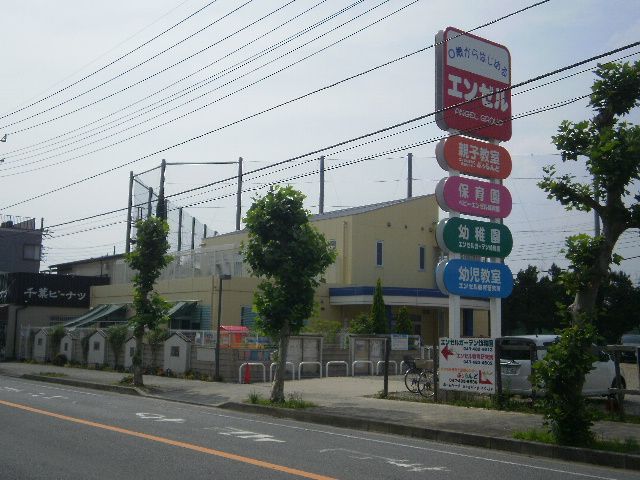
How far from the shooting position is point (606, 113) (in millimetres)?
12859

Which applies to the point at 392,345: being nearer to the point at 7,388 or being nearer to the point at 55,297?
the point at 7,388

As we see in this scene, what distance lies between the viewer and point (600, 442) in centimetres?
1157

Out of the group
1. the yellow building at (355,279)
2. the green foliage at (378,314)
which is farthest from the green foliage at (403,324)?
the yellow building at (355,279)

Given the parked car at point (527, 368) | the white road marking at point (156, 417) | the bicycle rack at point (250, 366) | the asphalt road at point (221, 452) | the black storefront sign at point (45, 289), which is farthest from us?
the black storefront sign at point (45, 289)

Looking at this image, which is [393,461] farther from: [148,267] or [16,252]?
[16,252]

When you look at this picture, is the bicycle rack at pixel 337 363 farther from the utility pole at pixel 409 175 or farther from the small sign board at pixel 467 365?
the utility pole at pixel 409 175

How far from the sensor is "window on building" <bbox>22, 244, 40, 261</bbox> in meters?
65.8

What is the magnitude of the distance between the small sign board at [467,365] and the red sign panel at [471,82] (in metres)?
6.65

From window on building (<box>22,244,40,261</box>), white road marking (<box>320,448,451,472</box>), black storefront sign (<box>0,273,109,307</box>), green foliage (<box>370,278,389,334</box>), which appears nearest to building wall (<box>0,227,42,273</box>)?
window on building (<box>22,244,40,261</box>)

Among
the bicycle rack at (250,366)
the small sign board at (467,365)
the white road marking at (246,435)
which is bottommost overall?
the white road marking at (246,435)

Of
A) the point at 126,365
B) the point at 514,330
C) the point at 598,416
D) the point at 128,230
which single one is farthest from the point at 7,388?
the point at 514,330

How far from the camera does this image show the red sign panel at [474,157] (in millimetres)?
21219

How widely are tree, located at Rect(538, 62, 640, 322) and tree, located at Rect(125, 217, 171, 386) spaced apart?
597 inches

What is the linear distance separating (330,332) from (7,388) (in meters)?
13.3
